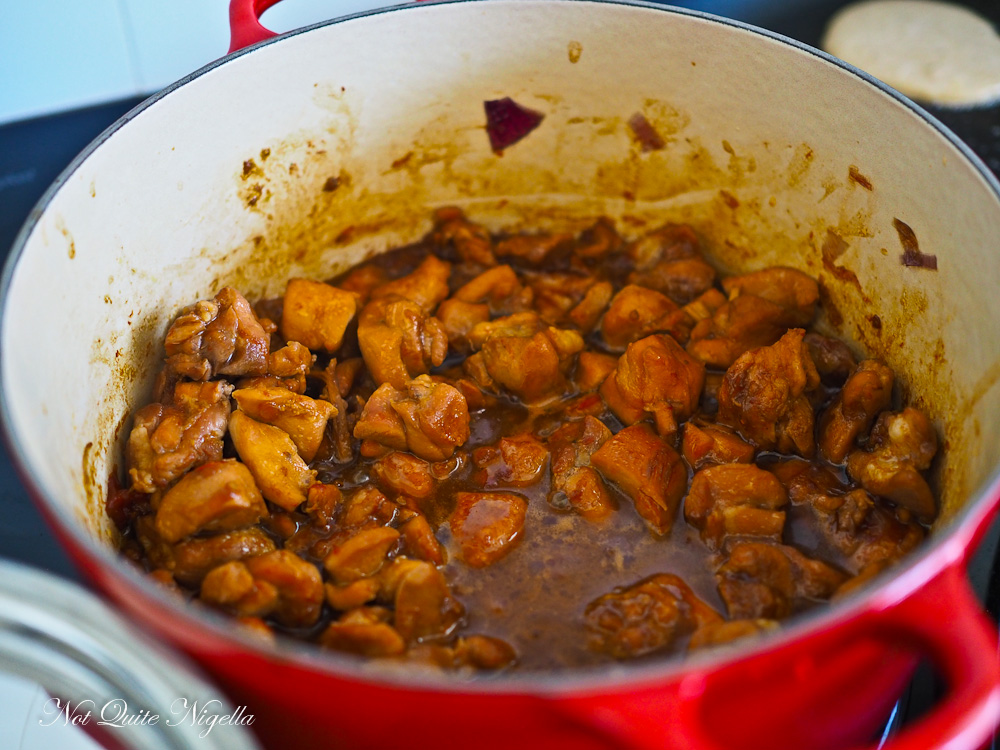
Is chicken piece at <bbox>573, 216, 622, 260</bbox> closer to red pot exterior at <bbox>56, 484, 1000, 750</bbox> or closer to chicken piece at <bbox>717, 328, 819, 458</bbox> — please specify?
chicken piece at <bbox>717, 328, 819, 458</bbox>

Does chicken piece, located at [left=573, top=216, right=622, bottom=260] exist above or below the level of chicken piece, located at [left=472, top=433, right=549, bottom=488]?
above

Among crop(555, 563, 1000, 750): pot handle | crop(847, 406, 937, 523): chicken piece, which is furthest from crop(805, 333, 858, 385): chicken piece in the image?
crop(555, 563, 1000, 750): pot handle

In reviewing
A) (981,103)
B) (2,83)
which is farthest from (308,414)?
(981,103)

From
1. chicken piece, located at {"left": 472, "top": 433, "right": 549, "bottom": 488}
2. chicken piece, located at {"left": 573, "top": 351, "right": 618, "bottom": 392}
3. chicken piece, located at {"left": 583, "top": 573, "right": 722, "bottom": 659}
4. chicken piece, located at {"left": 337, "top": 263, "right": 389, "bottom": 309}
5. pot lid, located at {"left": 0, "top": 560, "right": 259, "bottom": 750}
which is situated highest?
pot lid, located at {"left": 0, "top": 560, "right": 259, "bottom": 750}

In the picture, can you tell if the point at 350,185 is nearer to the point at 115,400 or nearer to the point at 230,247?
the point at 230,247

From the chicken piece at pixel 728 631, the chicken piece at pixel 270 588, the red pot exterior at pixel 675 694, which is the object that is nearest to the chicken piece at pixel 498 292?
the chicken piece at pixel 270 588
